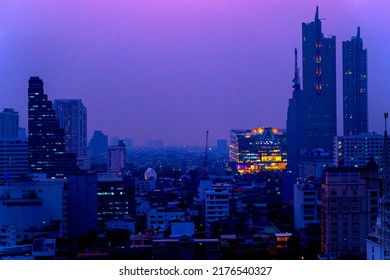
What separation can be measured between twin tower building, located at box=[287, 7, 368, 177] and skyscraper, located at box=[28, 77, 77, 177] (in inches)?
125

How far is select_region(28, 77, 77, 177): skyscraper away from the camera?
8805 mm

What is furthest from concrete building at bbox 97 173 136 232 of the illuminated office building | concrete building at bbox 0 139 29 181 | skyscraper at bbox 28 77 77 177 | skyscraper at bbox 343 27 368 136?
skyscraper at bbox 343 27 368 136

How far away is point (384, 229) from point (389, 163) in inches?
18.7

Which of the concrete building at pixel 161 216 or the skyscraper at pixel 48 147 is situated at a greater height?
the skyscraper at pixel 48 147

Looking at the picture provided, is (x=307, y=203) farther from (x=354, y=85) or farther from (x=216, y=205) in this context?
(x=354, y=85)

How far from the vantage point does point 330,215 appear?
16.6 ft

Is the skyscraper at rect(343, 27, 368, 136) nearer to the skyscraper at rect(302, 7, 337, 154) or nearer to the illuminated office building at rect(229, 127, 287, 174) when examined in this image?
the skyscraper at rect(302, 7, 337, 154)

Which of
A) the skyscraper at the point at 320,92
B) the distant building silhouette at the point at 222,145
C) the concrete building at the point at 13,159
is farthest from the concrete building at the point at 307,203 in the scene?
the concrete building at the point at 13,159

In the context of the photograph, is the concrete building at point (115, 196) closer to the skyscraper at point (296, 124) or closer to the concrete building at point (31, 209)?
the concrete building at point (31, 209)

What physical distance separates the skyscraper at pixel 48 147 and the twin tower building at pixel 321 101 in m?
3.18

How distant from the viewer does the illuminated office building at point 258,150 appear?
5.31m

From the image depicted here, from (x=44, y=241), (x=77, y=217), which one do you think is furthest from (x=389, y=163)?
(x=77, y=217)

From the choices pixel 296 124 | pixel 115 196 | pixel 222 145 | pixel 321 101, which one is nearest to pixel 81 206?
pixel 115 196

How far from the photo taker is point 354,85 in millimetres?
4629
